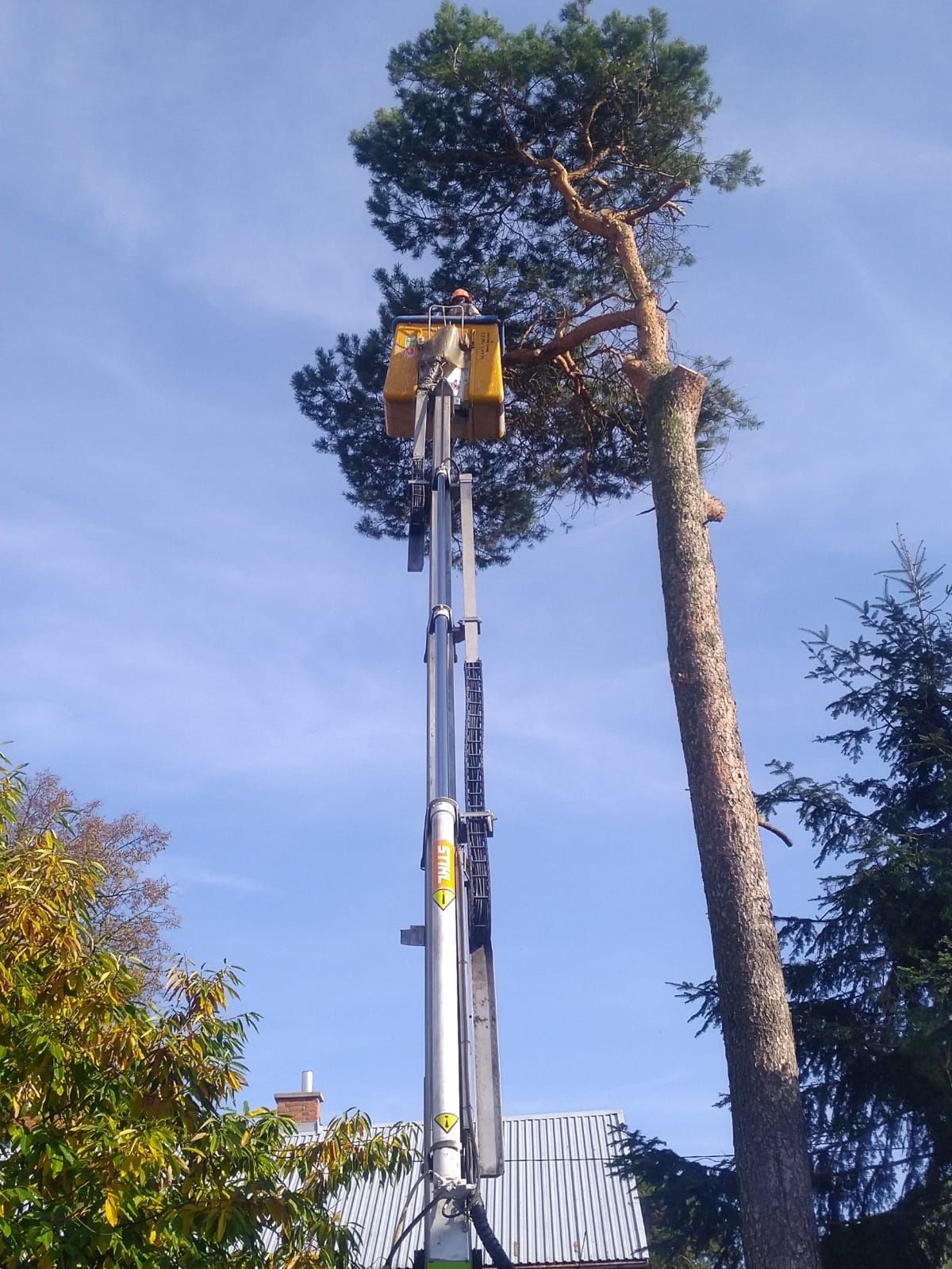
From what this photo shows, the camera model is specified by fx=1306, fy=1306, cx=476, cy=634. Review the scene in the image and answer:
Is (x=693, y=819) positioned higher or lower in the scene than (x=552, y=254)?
lower

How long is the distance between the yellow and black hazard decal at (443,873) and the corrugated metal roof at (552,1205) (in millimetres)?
8617

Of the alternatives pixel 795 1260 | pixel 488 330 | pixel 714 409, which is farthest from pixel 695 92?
pixel 795 1260

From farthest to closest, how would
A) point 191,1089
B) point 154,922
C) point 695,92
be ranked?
point 154,922 → point 695,92 → point 191,1089

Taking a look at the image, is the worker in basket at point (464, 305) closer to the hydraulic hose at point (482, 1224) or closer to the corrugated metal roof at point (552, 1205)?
the hydraulic hose at point (482, 1224)

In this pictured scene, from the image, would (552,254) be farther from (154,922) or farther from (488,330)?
(154,922)

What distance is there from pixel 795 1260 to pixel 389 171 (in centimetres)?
1070

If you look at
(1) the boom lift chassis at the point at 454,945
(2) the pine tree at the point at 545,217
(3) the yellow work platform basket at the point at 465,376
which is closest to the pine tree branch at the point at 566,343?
(2) the pine tree at the point at 545,217

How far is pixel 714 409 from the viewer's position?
13.1 meters

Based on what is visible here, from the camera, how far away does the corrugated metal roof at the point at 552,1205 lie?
1411 cm

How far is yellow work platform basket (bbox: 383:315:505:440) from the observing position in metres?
7.63

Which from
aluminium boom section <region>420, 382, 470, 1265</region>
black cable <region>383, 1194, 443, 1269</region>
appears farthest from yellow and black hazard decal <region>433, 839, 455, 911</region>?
black cable <region>383, 1194, 443, 1269</region>

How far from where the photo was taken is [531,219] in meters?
13.5

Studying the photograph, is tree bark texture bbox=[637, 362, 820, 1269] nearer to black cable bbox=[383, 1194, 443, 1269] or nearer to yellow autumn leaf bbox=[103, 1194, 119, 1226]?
black cable bbox=[383, 1194, 443, 1269]

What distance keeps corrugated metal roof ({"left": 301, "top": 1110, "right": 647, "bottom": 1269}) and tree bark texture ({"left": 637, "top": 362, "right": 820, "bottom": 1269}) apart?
5622 mm
